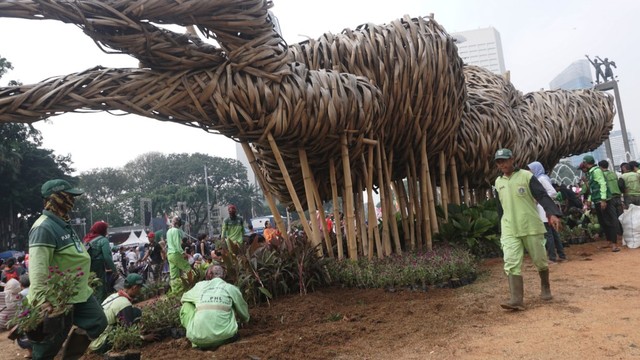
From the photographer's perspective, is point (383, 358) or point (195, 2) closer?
point (383, 358)

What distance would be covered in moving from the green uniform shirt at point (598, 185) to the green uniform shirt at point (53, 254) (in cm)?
733

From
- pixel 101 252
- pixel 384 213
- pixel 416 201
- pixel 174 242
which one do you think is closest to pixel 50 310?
pixel 101 252

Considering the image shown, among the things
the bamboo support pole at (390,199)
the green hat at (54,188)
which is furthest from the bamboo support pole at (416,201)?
the green hat at (54,188)

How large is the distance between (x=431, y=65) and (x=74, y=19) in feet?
15.9

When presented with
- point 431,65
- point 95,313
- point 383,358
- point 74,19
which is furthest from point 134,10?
point 431,65

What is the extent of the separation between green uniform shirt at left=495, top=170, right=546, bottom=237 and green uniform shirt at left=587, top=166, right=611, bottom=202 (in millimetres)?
3595

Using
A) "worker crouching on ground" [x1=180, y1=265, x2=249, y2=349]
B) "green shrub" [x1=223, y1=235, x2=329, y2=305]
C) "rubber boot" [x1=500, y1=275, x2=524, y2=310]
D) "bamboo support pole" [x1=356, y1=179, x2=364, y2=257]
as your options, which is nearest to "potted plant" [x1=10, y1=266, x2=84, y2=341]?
"worker crouching on ground" [x1=180, y1=265, x2=249, y2=349]

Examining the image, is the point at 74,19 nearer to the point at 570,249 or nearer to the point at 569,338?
the point at 569,338

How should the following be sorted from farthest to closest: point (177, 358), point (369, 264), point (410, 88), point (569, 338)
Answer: point (410, 88) → point (369, 264) → point (177, 358) → point (569, 338)

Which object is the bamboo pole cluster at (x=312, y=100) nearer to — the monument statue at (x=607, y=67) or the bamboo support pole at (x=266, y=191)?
the bamboo support pole at (x=266, y=191)

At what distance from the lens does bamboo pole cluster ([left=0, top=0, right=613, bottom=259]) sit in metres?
4.15

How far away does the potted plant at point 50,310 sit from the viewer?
2541 mm

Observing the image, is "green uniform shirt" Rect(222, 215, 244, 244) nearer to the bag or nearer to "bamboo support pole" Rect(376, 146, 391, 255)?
"bamboo support pole" Rect(376, 146, 391, 255)

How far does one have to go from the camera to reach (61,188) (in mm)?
3051
